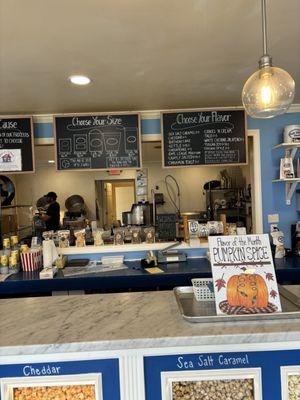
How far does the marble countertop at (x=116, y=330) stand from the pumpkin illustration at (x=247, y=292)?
2.9 inches

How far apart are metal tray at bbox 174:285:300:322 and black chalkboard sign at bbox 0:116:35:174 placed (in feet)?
7.04

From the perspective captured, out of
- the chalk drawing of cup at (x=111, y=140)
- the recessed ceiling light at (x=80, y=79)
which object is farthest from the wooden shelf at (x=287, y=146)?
the recessed ceiling light at (x=80, y=79)

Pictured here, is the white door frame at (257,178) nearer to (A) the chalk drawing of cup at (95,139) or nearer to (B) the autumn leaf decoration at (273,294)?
(A) the chalk drawing of cup at (95,139)

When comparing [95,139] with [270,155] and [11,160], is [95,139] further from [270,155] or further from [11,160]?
[270,155]

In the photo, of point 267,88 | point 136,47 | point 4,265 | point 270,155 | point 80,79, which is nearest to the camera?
point 267,88

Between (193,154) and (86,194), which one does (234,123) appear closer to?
(193,154)

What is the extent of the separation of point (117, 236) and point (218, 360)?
2.11 m

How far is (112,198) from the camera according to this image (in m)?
8.28

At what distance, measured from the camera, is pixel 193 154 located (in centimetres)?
305

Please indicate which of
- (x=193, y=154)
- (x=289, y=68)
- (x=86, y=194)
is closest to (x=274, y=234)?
(x=193, y=154)

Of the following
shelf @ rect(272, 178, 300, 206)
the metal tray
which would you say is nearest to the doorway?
shelf @ rect(272, 178, 300, 206)

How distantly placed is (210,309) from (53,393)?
66 cm

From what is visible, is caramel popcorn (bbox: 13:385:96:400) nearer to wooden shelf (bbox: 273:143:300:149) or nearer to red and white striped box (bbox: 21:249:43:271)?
red and white striped box (bbox: 21:249:43:271)

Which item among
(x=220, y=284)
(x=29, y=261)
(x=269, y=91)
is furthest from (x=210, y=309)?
(x=29, y=261)
